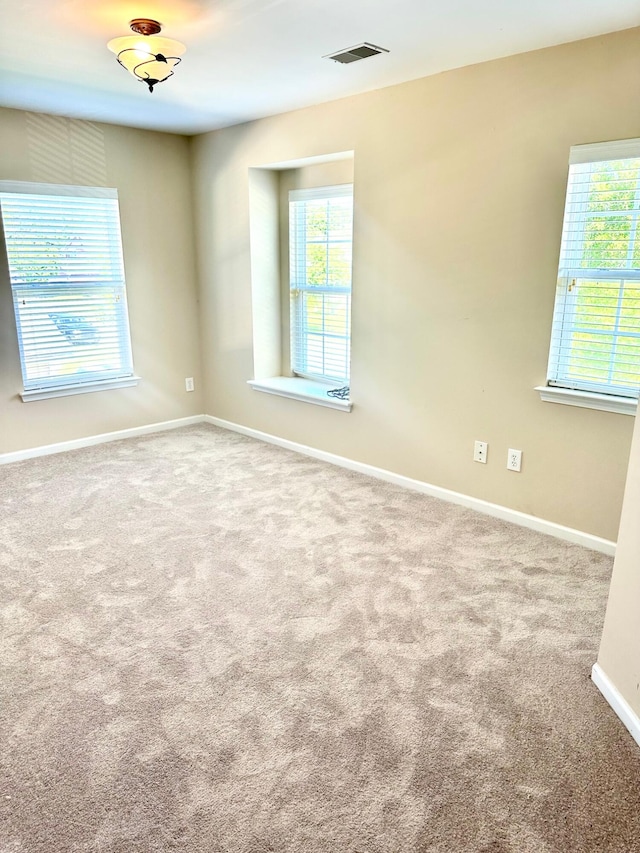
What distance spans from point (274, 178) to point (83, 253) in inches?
63.6

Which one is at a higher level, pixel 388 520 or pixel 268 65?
pixel 268 65

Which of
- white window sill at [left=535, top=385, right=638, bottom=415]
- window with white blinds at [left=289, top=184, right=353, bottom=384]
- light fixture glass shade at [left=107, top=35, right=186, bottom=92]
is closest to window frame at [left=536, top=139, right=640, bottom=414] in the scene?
white window sill at [left=535, top=385, right=638, bottom=415]

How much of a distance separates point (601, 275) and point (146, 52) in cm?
232

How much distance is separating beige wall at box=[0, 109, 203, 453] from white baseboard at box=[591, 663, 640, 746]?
403cm

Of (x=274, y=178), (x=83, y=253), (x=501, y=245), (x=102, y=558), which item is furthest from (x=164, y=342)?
(x=501, y=245)

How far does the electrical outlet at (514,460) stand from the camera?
3139 millimetres

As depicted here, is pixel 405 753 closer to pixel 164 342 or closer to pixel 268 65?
pixel 268 65

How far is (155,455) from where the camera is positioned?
4.42m

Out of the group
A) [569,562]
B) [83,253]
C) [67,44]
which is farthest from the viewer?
[83,253]

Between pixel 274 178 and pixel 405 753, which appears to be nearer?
pixel 405 753

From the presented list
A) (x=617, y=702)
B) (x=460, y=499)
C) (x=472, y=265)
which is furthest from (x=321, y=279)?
(x=617, y=702)

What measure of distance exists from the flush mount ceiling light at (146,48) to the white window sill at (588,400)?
93.9 inches

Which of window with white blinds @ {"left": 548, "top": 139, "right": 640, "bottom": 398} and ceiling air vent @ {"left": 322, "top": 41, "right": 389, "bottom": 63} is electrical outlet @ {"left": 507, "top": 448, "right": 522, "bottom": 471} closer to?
window with white blinds @ {"left": 548, "top": 139, "right": 640, "bottom": 398}

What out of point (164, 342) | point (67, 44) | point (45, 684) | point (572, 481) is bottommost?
point (45, 684)
